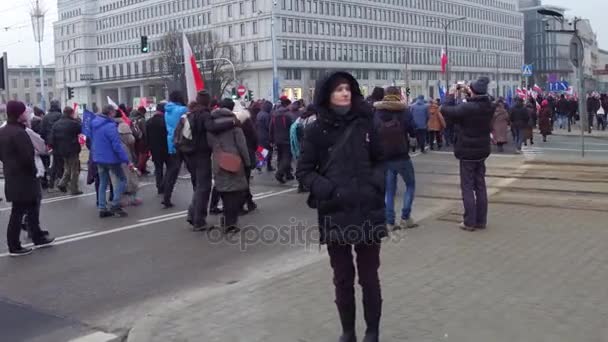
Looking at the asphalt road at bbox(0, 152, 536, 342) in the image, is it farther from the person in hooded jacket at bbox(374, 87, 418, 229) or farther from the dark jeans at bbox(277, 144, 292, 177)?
the dark jeans at bbox(277, 144, 292, 177)

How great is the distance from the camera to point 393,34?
378ft

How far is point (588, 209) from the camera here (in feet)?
33.7

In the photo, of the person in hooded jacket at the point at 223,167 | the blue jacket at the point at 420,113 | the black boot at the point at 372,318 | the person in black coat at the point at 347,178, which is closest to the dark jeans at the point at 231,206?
the person in hooded jacket at the point at 223,167

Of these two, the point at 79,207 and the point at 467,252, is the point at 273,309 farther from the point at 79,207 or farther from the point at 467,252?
the point at 79,207

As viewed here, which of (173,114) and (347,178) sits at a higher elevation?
(173,114)

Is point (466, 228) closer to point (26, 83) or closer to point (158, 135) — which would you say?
point (158, 135)

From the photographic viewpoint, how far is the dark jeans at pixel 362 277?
4953mm

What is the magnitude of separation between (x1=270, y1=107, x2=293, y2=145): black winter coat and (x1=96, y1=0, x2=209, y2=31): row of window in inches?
3832

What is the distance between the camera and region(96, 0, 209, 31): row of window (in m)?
111

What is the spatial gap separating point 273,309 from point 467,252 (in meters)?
2.77

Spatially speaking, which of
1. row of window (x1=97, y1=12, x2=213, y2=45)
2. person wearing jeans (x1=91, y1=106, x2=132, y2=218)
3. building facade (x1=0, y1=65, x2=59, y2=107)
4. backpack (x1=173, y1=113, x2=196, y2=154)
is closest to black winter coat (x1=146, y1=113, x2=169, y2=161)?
person wearing jeans (x1=91, y1=106, x2=132, y2=218)

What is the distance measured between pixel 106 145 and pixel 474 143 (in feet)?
19.7

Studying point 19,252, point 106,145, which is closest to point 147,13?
point 106,145

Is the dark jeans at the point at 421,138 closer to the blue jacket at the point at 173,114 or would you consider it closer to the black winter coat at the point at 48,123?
the black winter coat at the point at 48,123
